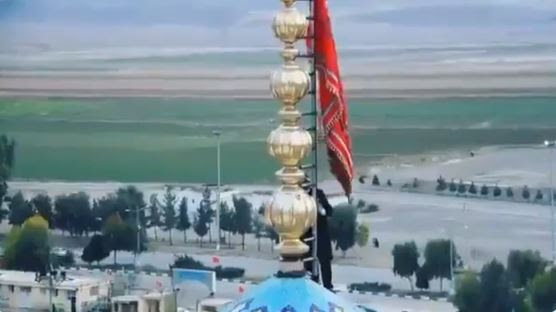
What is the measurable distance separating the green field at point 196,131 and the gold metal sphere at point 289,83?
27.4 ft

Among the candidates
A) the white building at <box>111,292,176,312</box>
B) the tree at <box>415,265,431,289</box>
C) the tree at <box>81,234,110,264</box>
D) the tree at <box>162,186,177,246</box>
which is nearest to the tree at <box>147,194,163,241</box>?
the tree at <box>162,186,177,246</box>

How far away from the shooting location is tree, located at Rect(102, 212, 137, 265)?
1047cm

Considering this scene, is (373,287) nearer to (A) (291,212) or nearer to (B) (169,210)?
(B) (169,210)

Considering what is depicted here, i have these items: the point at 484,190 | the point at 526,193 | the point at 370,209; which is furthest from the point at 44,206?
the point at 526,193

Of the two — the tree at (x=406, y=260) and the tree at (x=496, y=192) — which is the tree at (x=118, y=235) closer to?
the tree at (x=406, y=260)

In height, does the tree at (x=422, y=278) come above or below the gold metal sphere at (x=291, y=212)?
below

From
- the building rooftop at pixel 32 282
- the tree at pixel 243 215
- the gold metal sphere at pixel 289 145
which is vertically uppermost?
the gold metal sphere at pixel 289 145

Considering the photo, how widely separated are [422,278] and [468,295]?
101cm

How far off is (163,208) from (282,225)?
9.30m

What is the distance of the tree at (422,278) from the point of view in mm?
9109

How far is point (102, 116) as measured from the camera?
11531mm

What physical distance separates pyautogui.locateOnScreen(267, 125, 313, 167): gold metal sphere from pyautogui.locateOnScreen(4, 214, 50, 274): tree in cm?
827

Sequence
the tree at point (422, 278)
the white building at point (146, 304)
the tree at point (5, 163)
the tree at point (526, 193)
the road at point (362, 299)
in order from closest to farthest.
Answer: the white building at point (146, 304), the road at point (362, 299), the tree at point (422, 278), the tree at point (526, 193), the tree at point (5, 163)

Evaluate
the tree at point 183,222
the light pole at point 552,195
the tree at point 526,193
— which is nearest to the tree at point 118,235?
the tree at point 183,222
